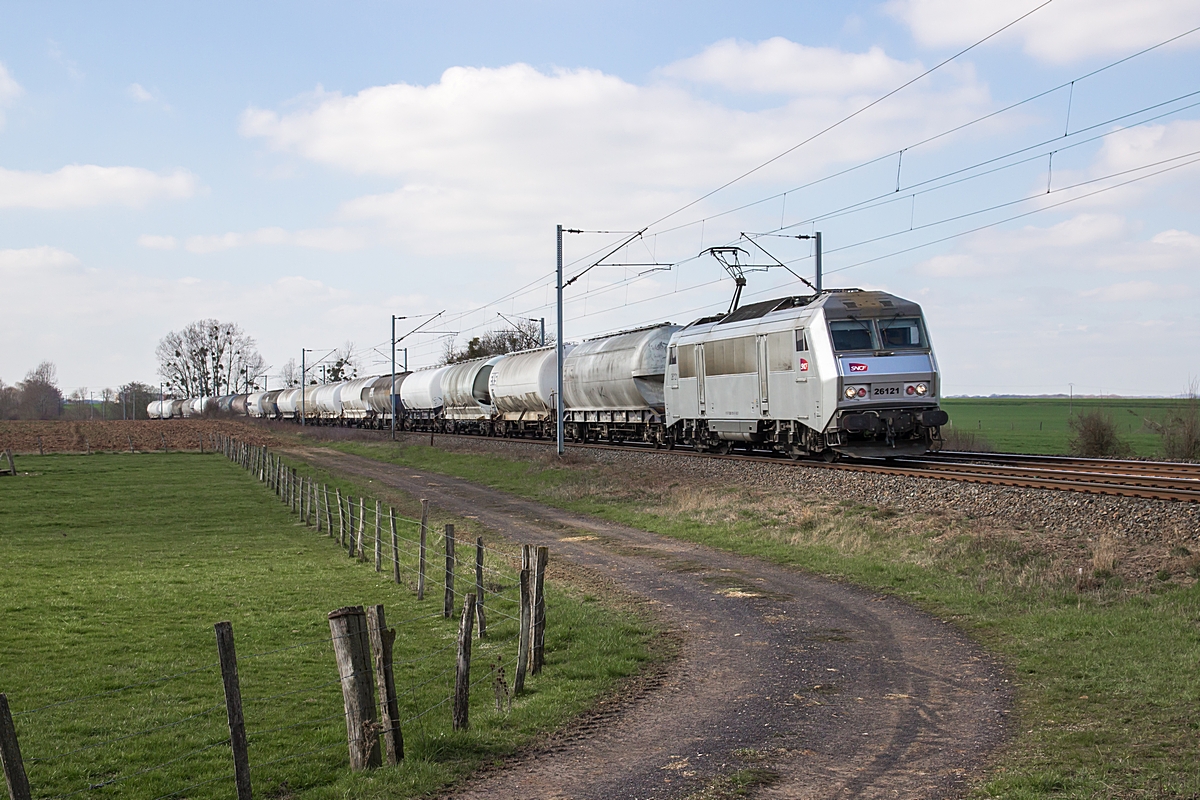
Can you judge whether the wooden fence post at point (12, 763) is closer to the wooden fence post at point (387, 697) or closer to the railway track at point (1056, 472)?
the wooden fence post at point (387, 697)

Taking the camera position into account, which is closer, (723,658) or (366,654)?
(366,654)

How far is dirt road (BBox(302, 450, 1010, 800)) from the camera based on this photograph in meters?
7.73

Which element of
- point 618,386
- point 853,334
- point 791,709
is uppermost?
point 853,334

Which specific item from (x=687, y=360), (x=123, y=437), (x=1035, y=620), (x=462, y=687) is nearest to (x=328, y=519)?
(x=687, y=360)

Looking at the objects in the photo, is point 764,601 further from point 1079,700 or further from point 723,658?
point 1079,700

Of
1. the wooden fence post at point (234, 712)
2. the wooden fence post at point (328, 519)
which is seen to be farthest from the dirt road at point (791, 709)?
the wooden fence post at point (328, 519)

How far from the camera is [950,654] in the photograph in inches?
442

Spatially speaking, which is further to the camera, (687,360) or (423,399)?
(423,399)

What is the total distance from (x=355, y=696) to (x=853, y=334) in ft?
60.2

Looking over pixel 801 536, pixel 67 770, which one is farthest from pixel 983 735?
pixel 801 536

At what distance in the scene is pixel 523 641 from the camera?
11.0 meters

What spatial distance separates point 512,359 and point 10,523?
2852 centimetres

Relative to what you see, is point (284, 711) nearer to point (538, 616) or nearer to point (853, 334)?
point (538, 616)

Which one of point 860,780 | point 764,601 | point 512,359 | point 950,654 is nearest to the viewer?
point 860,780
